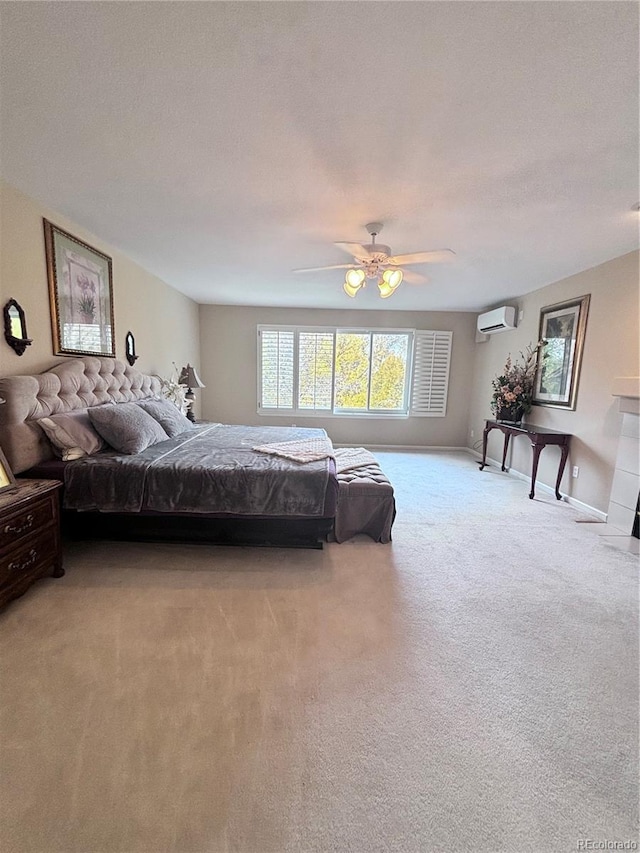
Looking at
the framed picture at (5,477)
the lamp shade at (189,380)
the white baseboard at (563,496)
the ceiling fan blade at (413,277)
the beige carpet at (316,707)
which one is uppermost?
the ceiling fan blade at (413,277)

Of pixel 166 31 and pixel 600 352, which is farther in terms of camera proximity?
pixel 600 352

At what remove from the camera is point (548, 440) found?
12.8ft

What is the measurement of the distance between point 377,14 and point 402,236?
73.4 inches

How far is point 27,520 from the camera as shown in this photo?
1933 millimetres

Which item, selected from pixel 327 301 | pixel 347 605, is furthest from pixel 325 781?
pixel 327 301

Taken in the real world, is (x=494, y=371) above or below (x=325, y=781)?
above

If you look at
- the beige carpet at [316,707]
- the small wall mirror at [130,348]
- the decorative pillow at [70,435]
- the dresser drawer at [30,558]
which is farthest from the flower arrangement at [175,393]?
the dresser drawer at [30,558]

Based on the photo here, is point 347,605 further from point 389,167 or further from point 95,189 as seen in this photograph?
point 95,189

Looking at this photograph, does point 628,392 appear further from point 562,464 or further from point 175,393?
point 175,393

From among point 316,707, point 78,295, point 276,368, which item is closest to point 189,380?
point 276,368

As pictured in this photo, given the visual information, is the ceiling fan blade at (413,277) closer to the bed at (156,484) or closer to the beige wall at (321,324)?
the beige wall at (321,324)

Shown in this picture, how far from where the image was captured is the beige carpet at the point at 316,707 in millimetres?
1061

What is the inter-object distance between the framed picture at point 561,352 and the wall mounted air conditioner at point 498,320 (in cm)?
53

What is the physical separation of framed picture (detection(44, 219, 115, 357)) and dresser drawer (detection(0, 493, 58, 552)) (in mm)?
1356
